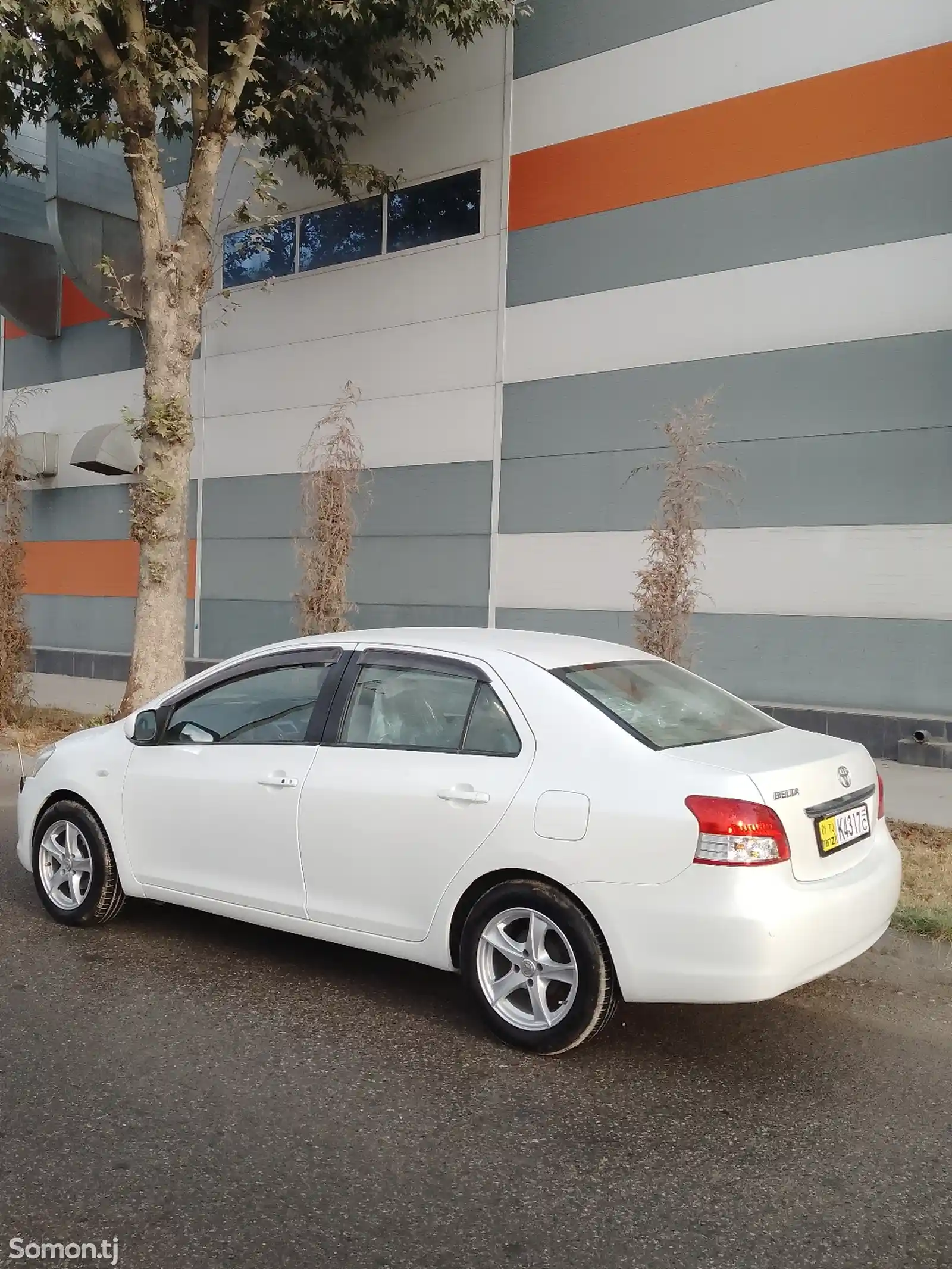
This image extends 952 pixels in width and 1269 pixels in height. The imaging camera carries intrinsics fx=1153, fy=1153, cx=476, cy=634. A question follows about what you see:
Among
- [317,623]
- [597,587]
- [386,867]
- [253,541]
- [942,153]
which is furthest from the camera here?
[253,541]

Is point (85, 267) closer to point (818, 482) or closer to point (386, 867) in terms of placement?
point (818, 482)

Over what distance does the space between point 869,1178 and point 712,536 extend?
973cm

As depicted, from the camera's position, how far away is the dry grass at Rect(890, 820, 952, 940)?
18.3 ft

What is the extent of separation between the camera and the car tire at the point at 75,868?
559cm

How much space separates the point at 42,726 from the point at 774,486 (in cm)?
856

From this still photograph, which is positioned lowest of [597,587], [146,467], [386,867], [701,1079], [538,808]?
[701,1079]

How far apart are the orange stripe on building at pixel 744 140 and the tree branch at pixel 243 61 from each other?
13.1 ft

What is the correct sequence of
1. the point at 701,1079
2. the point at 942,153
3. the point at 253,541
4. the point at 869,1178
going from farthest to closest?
the point at 253,541 < the point at 942,153 < the point at 701,1079 < the point at 869,1178

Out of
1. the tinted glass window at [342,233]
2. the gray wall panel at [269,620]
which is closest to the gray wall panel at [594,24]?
the tinted glass window at [342,233]

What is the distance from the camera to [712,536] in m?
12.6

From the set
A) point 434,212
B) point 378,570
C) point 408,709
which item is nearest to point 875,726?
point 378,570

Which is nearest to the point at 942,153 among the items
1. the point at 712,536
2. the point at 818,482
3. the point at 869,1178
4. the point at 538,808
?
the point at 818,482

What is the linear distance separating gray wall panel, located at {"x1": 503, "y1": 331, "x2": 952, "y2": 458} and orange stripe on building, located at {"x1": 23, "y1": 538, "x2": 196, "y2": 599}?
6622 mm

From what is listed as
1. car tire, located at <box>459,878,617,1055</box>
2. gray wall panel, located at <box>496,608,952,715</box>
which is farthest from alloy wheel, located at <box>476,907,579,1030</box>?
gray wall panel, located at <box>496,608,952,715</box>
